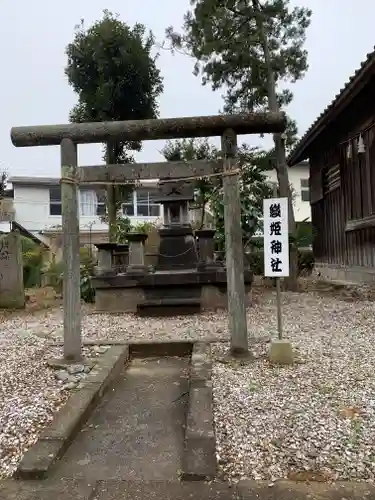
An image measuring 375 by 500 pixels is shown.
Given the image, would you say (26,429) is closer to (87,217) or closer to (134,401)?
(134,401)

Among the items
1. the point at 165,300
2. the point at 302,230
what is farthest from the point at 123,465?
the point at 302,230

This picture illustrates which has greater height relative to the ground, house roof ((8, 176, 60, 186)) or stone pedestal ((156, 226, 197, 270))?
house roof ((8, 176, 60, 186))

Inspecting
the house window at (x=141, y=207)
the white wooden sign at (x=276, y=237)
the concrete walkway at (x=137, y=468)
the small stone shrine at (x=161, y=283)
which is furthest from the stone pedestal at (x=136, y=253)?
the house window at (x=141, y=207)

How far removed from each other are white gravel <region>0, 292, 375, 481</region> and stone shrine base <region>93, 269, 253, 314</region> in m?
1.33

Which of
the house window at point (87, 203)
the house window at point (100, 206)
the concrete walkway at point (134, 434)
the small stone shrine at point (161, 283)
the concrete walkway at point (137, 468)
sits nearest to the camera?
the concrete walkway at point (137, 468)

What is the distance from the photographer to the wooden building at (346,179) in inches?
381

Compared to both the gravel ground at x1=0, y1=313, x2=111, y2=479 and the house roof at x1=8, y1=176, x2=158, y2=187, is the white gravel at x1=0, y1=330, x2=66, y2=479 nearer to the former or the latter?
the gravel ground at x1=0, y1=313, x2=111, y2=479

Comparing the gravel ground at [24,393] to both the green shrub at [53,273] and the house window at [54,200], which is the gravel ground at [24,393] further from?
the house window at [54,200]

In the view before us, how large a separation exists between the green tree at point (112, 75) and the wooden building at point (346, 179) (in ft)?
20.0

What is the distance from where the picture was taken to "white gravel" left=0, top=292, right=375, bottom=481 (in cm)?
Answer: 306

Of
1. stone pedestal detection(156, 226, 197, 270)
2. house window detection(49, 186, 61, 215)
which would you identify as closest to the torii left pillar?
stone pedestal detection(156, 226, 197, 270)

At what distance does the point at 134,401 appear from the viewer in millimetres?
4438

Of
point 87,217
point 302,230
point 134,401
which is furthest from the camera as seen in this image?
point 87,217

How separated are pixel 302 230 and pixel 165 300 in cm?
677
